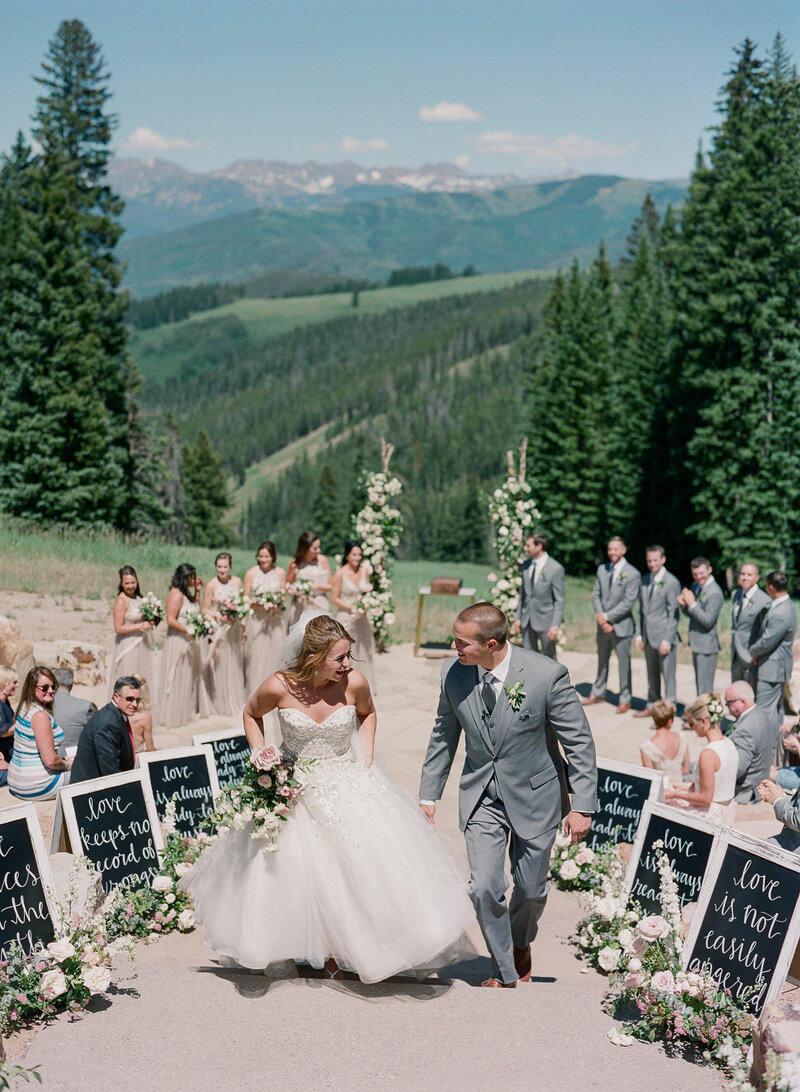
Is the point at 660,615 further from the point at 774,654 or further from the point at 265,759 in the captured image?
the point at 265,759

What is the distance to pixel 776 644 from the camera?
10.3 m

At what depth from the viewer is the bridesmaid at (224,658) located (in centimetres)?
1174

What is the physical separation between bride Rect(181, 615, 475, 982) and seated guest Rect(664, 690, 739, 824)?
8.59ft

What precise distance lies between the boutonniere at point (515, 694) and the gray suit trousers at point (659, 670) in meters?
7.03

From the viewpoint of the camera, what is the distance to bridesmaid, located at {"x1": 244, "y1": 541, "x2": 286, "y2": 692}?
12.0 m

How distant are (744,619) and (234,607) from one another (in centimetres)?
560

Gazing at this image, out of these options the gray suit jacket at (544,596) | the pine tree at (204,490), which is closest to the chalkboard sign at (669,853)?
the gray suit jacket at (544,596)

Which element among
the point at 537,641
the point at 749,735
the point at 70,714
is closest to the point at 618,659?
the point at 537,641

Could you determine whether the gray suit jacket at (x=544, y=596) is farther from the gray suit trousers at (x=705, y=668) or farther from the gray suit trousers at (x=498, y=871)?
the gray suit trousers at (x=498, y=871)

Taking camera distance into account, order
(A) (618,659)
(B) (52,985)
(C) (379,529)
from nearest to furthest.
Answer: (B) (52,985), (A) (618,659), (C) (379,529)

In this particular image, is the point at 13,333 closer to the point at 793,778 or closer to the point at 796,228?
the point at 796,228

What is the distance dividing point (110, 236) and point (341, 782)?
117 feet

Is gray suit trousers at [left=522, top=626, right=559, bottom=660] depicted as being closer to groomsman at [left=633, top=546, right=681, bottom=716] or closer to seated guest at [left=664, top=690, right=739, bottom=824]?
groomsman at [left=633, top=546, right=681, bottom=716]

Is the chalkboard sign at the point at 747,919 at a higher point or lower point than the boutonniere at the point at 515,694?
→ lower
